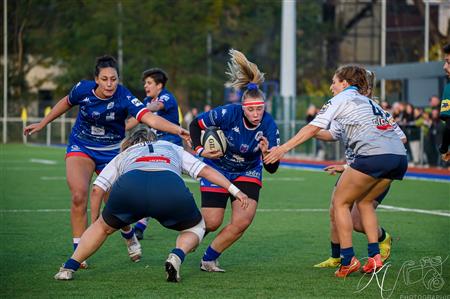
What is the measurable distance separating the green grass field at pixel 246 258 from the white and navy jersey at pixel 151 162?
3.08 ft

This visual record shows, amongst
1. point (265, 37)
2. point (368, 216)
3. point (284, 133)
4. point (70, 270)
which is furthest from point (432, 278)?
point (265, 37)

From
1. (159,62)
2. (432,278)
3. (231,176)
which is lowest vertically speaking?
(432,278)

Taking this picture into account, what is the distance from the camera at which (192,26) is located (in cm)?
5591

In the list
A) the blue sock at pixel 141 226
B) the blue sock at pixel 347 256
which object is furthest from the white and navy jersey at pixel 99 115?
the blue sock at pixel 347 256

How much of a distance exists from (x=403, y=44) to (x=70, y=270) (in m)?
35.8

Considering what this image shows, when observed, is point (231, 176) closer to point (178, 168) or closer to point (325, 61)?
point (178, 168)

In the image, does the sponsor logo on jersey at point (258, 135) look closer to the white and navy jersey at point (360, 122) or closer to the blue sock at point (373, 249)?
the white and navy jersey at point (360, 122)

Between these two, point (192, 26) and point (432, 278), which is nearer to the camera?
point (432, 278)

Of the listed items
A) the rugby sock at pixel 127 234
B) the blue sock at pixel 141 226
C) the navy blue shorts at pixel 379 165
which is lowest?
the blue sock at pixel 141 226

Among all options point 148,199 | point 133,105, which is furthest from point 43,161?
point 148,199

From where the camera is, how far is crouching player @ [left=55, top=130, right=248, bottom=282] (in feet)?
28.0

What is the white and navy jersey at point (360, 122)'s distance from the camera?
926 cm

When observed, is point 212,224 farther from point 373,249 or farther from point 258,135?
point 373,249

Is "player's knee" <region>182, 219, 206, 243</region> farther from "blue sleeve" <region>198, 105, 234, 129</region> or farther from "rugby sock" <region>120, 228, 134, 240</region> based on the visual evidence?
"rugby sock" <region>120, 228, 134, 240</region>
